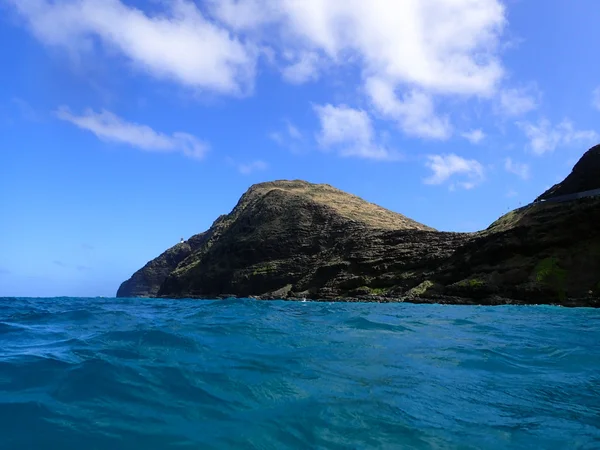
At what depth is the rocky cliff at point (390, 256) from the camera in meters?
58.5

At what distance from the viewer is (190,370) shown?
834cm

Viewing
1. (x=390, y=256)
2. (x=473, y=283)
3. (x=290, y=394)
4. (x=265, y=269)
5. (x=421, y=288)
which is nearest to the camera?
(x=290, y=394)

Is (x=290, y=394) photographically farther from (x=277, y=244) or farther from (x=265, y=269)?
(x=277, y=244)

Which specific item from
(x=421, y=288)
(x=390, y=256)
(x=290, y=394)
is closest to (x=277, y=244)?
(x=390, y=256)

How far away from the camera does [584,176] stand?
2879 inches

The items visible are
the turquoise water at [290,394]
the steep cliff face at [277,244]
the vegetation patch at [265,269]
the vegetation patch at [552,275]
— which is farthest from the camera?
the vegetation patch at [265,269]

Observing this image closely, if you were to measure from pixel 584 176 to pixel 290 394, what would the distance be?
81.7m

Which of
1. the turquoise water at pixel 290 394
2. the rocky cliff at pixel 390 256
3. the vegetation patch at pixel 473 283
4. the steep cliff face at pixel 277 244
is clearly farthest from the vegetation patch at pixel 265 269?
the turquoise water at pixel 290 394

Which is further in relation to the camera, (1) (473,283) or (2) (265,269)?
(2) (265,269)

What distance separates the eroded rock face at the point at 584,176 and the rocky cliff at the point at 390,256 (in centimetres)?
22

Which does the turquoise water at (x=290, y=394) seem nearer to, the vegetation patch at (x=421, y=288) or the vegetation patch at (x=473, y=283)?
the vegetation patch at (x=473, y=283)

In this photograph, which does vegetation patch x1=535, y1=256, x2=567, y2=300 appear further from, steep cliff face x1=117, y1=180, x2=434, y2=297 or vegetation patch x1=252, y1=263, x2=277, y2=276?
vegetation patch x1=252, y1=263, x2=277, y2=276

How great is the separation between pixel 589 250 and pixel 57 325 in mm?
61965

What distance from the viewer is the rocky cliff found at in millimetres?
58531
